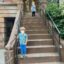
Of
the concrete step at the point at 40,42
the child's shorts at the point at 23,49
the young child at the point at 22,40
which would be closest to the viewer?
the young child at the point at 22,40

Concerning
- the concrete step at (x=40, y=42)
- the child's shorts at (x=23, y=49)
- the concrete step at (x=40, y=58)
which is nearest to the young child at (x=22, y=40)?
the child's shorts at (x=23, y=49)

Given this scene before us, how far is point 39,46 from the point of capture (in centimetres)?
1498

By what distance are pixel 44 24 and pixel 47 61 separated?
5.27 m

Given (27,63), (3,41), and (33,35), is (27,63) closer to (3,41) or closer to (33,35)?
(33,35)

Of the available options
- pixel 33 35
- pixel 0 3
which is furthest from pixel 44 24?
pixel 0 3

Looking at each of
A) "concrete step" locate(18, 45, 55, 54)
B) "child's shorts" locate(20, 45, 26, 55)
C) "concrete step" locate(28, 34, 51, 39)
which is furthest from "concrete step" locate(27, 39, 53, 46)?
"child's shorts" locate(20, 45, 26, 55)

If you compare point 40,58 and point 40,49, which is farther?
point 40,49

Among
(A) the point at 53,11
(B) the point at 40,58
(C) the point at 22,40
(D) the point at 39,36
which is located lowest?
(B) the point at 40,58

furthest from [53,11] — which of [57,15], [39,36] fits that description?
[39,36]

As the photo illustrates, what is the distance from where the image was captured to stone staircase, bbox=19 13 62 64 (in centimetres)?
1373

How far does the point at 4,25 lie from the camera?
26.9 metres

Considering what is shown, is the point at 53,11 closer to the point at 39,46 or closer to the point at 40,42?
the point at 40,42

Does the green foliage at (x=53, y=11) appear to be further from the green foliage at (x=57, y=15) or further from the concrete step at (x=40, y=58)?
the concrete step at (x=40, y=58)

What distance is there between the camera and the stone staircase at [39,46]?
45.1 feet
